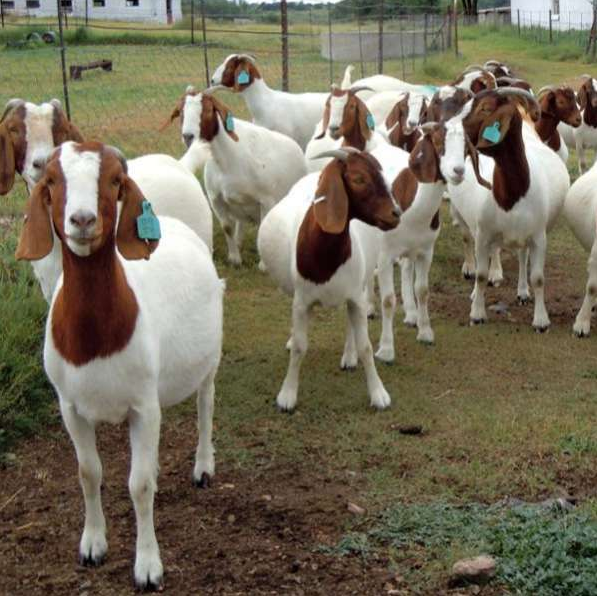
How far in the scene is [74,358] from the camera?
4.09 meters

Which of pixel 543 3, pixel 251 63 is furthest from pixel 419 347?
pixel 543 3

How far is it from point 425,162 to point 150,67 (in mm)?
19946

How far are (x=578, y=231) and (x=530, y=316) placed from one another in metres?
0.75

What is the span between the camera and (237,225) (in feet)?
32.4

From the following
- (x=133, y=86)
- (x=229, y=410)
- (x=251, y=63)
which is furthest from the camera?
(x=133, y=86)

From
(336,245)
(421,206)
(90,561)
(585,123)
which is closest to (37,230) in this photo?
(90,561)

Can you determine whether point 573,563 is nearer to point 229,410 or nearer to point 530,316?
point 229,410

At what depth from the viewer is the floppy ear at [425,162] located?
23.7ft

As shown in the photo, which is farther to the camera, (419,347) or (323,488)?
(419,347)

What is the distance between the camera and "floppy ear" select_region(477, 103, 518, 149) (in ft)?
25.1

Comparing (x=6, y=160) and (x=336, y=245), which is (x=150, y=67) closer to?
(x=6, y=160)

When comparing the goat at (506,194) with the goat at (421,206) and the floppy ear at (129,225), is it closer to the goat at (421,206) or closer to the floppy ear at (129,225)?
the goat at (421,206)

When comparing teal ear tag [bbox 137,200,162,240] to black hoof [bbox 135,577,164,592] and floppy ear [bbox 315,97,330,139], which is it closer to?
black hoof [bbox 135,577,164,592]

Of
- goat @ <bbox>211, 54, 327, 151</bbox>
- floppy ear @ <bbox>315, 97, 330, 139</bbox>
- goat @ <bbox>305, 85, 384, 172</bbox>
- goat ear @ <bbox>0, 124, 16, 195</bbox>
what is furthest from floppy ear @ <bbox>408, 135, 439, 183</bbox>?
goat @ <bbox>211, 54, 327, 151</bbox>
